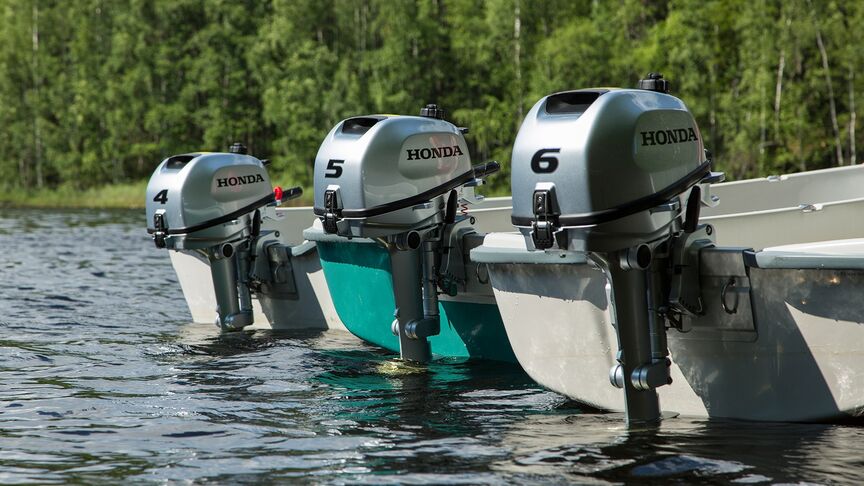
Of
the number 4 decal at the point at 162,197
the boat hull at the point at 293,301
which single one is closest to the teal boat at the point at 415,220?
the boat hull at the point at 293,301

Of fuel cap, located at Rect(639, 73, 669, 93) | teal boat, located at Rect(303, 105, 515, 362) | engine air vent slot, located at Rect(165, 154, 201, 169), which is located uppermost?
fuel cap, located at Rect(639, 73, 669, 93)

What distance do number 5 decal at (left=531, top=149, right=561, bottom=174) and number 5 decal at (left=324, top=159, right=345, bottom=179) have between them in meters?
1.88

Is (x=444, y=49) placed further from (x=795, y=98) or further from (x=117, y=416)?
(x=117, y=416)

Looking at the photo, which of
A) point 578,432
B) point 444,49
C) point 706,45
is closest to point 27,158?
point 444,49

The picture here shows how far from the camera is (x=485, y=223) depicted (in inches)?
320

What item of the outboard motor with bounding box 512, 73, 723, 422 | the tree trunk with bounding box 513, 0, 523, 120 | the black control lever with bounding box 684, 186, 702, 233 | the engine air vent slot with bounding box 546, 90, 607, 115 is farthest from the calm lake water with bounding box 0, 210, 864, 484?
the tree trunk with bounding box 513, 0, 523, 120

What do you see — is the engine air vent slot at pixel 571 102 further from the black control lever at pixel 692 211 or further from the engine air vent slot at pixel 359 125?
the engine air vent slot at pixel 359 125

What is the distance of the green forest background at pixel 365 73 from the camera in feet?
102

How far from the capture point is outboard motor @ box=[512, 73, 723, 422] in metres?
4.18

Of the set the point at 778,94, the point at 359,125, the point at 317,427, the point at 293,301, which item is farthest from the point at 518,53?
the point at 317,427

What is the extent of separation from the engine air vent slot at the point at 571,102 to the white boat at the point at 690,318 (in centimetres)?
3

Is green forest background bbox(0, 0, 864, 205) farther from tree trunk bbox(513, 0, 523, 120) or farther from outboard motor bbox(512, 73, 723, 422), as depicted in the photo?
outboard motor bbox(512, 73, 723, 422)

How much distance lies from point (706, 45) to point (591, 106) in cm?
2975

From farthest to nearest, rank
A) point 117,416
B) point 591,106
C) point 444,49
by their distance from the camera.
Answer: point 444,49
point 117,416
point 591,106
